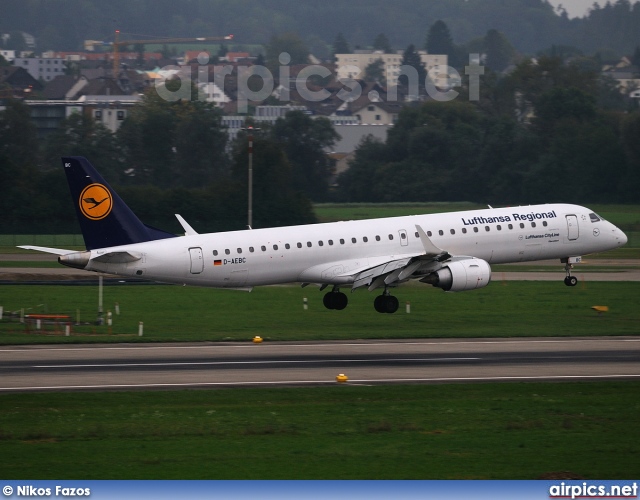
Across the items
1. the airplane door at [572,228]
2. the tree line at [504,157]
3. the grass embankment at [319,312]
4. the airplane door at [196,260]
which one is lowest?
the grass embankment at [319,312]

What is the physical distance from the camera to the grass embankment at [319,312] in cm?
4794

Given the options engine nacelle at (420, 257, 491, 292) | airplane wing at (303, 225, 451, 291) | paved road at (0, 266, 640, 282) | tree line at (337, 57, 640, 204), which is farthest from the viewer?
tree line at (337, 57, 640, 204)

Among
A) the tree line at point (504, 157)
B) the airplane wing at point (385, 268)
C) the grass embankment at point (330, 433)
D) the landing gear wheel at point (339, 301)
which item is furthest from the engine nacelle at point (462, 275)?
the tree line at point (504, 157)

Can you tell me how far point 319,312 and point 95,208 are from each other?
12.5 metres

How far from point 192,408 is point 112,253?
1692cm

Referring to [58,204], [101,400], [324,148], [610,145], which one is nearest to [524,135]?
[610,145]

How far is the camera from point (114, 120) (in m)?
186

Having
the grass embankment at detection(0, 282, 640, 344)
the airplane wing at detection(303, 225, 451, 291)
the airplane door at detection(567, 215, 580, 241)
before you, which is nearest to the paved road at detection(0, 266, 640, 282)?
the grass embankment at detection(0, 282, 640, 344)

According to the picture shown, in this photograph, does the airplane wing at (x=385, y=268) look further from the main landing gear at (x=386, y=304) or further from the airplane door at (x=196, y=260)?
the airplane door at (x=196, y=260)

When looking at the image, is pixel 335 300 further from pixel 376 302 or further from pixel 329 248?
pixel 329 248

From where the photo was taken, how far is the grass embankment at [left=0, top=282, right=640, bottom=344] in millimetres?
47938

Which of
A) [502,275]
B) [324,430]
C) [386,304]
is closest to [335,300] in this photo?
[386,304]

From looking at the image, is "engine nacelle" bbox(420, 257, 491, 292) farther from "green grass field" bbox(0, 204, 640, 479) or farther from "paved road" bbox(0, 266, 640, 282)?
"paved road" bbox(0, 266, 640, 282)

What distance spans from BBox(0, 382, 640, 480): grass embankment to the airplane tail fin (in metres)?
15.2
